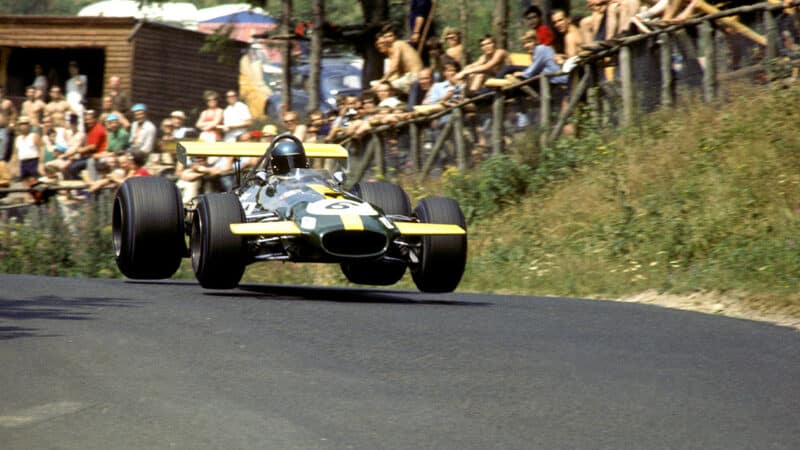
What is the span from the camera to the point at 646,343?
901 cm

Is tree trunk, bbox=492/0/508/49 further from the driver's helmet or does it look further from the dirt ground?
the driver's helmet

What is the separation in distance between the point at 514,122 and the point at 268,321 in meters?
9.96

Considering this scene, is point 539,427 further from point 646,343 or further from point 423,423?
point 646,343

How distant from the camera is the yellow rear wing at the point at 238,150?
1374 cm

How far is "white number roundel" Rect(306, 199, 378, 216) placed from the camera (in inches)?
458

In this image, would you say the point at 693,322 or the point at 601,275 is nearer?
the point at 693,322

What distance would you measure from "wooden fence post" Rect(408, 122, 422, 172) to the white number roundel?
886cm

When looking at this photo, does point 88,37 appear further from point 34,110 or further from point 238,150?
point 238,150

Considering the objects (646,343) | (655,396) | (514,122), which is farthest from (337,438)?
(514,122)

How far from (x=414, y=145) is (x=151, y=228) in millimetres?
8467

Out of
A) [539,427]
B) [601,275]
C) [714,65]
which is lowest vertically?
[601,275]

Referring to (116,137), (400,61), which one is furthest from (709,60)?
(116,137)

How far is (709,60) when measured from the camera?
16375 millimetres

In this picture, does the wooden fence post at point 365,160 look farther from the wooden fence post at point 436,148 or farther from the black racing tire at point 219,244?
the black racing tire at point 219,244
